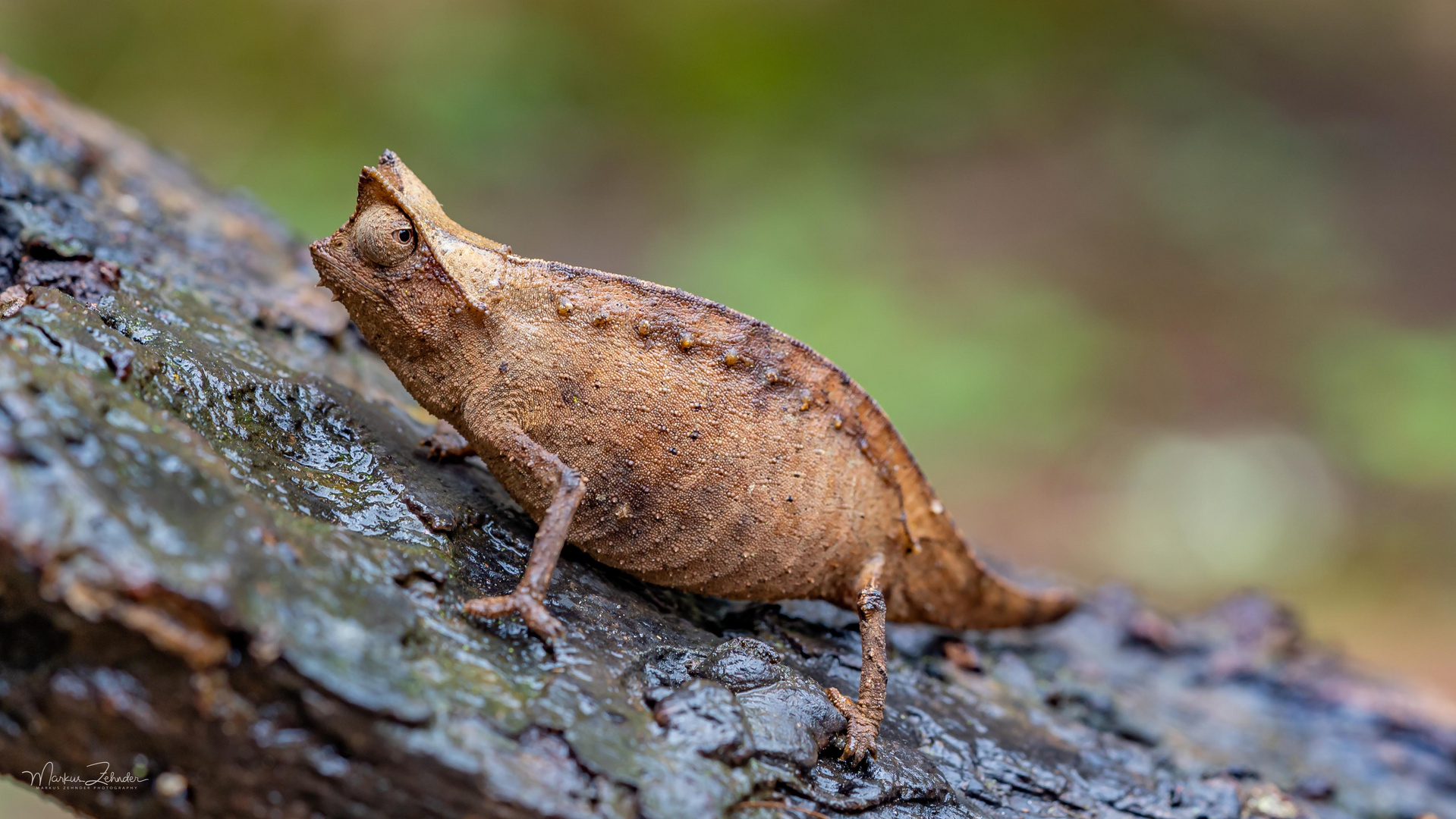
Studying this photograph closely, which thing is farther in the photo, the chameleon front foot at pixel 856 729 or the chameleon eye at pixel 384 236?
the chameleon eye at pixel 384 236

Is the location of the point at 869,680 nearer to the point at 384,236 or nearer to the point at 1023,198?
the point at 384,236

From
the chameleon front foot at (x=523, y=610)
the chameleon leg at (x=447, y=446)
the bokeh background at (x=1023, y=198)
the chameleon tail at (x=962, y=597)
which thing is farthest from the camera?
the bokeh background at (x=1023, y=198)

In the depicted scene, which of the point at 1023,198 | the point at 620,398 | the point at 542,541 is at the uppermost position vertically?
the point at 1023,198

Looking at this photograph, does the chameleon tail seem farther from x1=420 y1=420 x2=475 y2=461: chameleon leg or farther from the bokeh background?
the bokeh background

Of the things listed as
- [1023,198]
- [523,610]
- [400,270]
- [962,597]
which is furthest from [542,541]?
[1023,198]

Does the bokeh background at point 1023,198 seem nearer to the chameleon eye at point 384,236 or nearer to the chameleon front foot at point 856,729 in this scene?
the chameleon front foot at point 856,729

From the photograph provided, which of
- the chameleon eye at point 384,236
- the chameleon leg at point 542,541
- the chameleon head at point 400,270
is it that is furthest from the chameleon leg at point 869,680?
the chameleon eye at point 384,236

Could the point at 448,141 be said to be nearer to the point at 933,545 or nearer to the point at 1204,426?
the point at 1204,426
